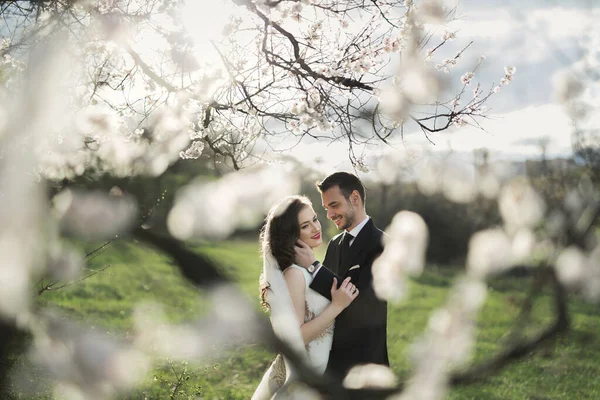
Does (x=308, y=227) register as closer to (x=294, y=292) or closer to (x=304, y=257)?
(x=304, y=257)

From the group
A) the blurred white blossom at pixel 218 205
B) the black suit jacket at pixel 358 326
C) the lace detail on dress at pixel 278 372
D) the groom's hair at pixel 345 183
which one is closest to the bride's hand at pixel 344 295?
the black suit jacket at pixel 358 326

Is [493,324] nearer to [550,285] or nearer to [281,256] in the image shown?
[281,256]

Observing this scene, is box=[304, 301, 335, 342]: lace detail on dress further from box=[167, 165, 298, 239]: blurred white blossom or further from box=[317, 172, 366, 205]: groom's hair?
box=[167, 165, 298, 239]: blurred white blossom

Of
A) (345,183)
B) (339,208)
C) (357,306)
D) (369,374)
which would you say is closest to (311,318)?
(357,306)

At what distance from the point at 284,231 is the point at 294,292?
33 centimetres

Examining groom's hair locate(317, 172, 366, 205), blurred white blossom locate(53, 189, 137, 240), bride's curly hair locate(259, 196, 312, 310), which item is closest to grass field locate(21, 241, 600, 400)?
bride's curly hair locate(259, 196, 312, 310)

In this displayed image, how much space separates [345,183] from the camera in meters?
3.23

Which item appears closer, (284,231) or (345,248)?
(284,231)

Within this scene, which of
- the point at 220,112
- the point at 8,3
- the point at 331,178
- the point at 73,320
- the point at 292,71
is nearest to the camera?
the point at 331,178

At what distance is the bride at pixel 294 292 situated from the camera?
2.51 m

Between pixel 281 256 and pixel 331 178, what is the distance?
0.77 metres

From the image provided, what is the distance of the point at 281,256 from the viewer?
271cm

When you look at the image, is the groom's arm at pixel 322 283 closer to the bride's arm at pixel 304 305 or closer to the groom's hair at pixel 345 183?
the bride's arm at pixel 304 305

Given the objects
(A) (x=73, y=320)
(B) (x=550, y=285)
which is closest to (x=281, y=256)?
(B) (x=550, y=285)
